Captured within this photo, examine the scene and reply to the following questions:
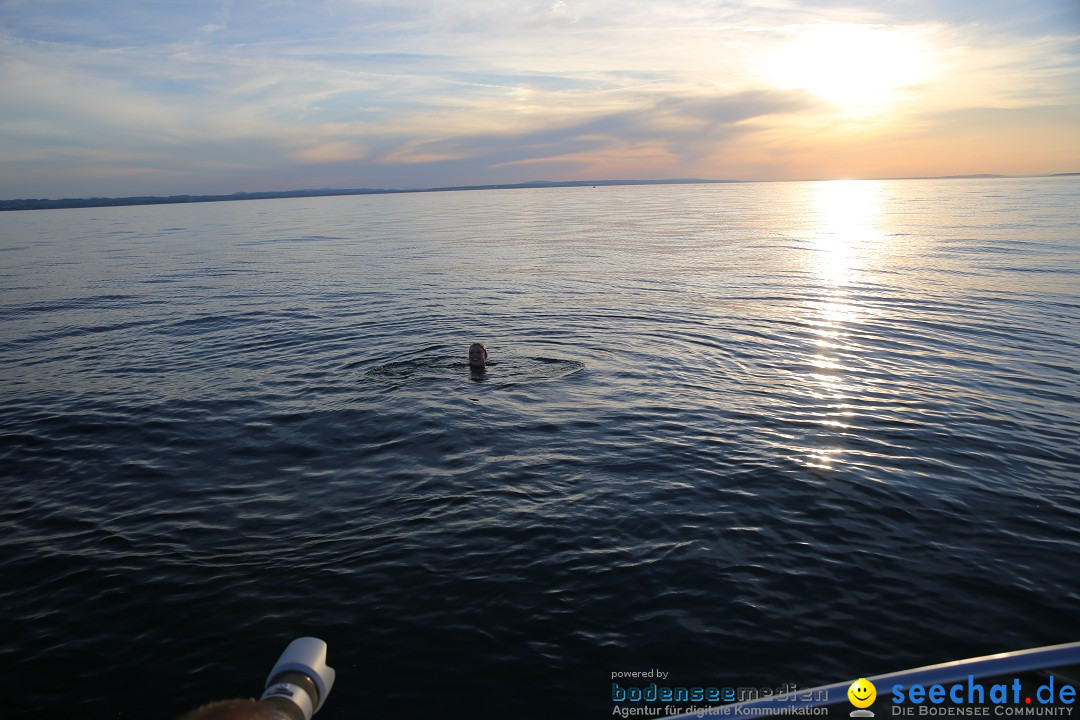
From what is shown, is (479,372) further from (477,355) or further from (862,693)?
(862,693)

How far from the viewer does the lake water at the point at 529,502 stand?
8336 millimetres

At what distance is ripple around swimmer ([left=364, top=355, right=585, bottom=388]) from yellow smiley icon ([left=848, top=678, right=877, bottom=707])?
623 inches

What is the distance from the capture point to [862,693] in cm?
411

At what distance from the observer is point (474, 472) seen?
13.7 metres

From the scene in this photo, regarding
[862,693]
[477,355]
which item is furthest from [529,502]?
[477,355]

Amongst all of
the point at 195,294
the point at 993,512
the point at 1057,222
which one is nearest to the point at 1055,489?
the point at 993,512

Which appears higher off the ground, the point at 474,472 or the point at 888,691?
the point at 888,691

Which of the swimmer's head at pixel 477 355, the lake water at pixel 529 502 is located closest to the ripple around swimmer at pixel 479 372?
the lake water at pixel 529 502

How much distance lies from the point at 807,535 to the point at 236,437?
12.9m

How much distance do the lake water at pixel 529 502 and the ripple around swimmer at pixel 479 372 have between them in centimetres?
14

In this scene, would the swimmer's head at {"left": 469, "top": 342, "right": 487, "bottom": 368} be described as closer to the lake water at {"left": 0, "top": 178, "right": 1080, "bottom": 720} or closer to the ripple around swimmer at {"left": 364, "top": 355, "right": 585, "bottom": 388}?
the ripple around swimmer at {"left": 364, "top": 355, "right": 585, "bottom": 388}

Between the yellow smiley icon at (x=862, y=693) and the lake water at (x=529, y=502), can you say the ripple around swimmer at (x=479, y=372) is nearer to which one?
the lake water at (x=529, y=502)

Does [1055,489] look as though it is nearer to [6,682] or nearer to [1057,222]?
[6,682]

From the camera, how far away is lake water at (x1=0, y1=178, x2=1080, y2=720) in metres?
8.34
